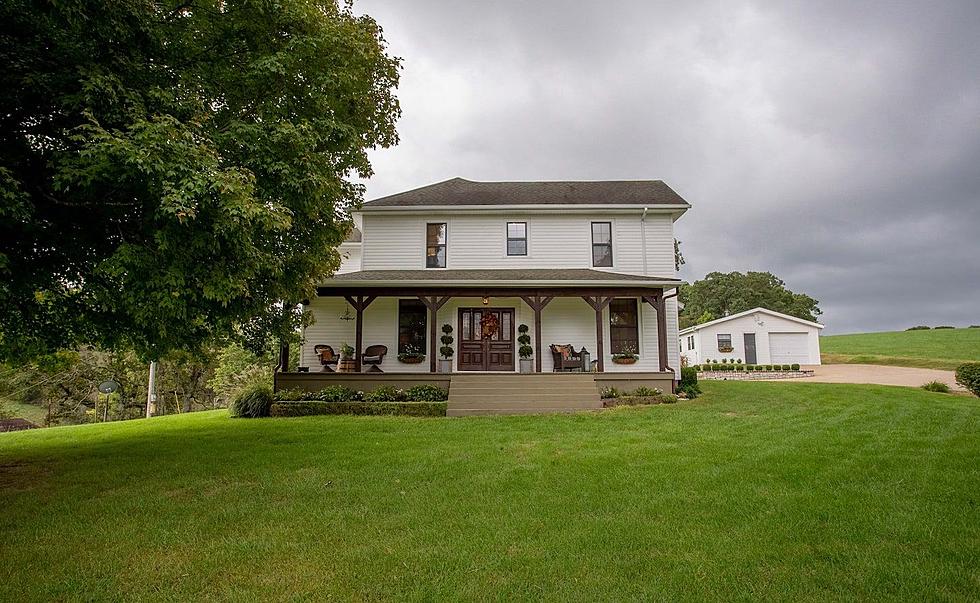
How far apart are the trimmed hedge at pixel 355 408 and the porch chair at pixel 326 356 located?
190 cm

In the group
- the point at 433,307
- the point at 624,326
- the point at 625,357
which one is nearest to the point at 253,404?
the point at 433,307

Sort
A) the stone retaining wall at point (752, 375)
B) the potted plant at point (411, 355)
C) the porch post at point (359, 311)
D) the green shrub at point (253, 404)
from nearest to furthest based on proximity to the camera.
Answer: the green shrub at point (253, 404), the porch post at point (359, 311), the potted plant at point (411, 355), the stone retaining wall at point (752, 375)

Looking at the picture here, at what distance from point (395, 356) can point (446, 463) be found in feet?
30.9

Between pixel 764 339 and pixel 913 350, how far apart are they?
47.0ft

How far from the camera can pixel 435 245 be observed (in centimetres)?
1703

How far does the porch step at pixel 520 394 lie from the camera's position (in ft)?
41.2

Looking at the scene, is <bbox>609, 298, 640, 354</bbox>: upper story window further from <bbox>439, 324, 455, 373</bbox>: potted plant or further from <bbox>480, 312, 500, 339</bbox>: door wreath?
<bbox>439, 324, 455, 373</bbox>: potted plant

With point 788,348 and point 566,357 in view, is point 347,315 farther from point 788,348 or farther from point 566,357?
point 788,348

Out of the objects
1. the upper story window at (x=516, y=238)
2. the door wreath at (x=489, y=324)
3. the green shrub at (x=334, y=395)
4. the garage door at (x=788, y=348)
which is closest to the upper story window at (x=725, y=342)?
the garage door at (x=788, y=348)

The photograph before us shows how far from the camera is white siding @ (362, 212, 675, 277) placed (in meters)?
16.8

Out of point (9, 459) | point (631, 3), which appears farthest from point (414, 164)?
point (9, 459)

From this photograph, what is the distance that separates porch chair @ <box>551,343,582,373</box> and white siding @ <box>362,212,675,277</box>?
2910 mm

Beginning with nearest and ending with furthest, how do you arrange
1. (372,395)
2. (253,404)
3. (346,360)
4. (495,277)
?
(253,404), (372,395), (495,277), (346,360)

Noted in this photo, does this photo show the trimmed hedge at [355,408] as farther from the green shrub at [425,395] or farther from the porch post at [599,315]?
the porch post at [599,315]
